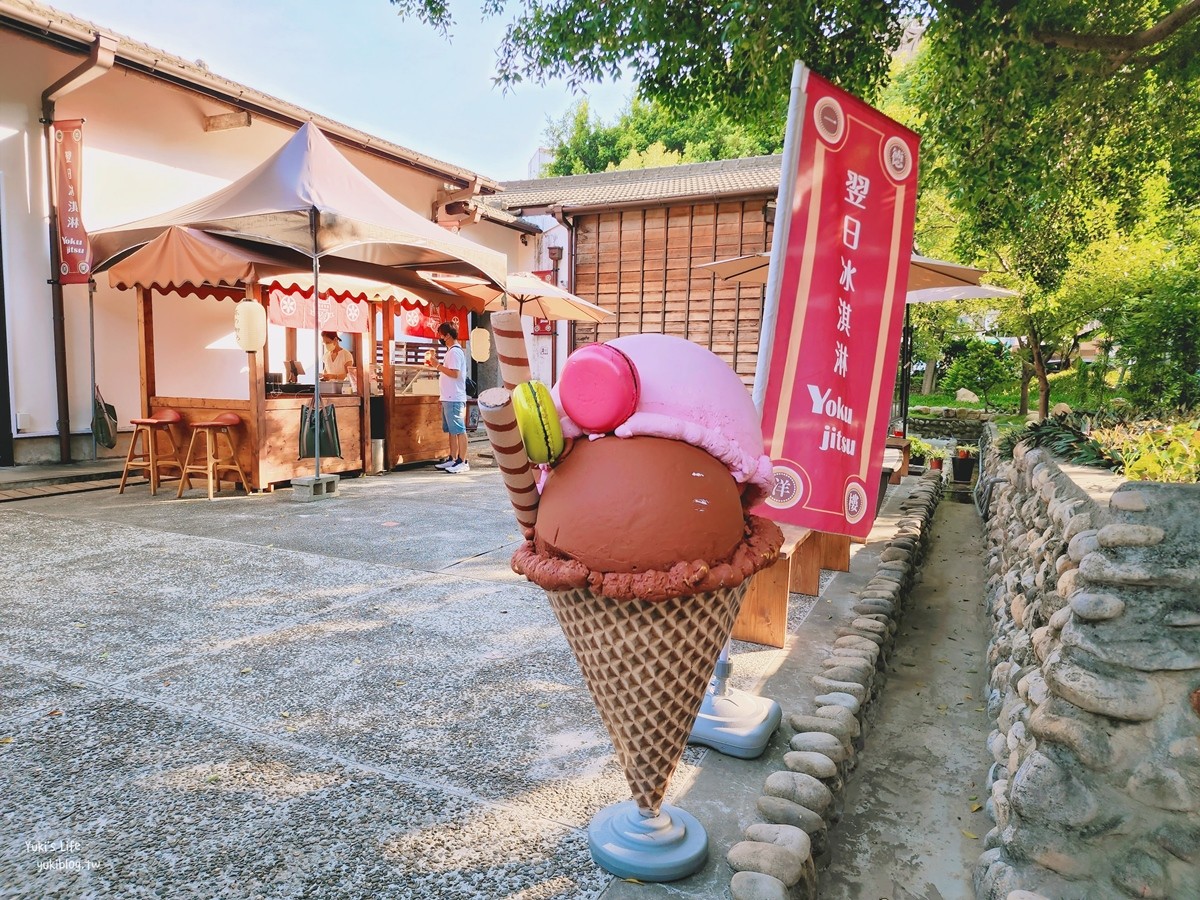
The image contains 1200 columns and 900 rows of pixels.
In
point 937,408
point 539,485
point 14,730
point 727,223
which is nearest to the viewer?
point 539,485

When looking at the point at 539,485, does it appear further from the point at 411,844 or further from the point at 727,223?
the point at 727,223

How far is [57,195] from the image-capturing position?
7.48 meters

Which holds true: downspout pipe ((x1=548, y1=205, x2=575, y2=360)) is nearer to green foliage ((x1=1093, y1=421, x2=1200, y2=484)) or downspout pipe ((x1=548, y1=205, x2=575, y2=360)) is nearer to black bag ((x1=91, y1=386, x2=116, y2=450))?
black bag ((x1=91, y1=386, x2=116, y2=450))

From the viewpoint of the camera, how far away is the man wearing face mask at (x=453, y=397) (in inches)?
348

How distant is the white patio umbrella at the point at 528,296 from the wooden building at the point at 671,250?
2.84 m

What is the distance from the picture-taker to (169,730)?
254 centimetres

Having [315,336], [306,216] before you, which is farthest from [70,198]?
[315,336]

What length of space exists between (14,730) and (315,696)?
981 millimetres

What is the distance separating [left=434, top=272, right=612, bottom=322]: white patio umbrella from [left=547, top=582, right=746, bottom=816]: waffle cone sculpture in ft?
23.4

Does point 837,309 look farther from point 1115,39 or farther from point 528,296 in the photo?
point 528,296

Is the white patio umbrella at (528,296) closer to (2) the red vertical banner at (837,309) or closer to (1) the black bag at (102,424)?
(1) the black bag at (102,424)

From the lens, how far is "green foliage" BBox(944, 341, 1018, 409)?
64.3ft

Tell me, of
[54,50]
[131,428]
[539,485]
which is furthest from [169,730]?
[54,50]

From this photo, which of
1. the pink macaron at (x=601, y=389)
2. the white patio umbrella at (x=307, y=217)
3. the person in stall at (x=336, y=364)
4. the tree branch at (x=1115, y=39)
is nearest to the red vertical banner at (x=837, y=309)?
the pink macaron at (x=601, y=389)
